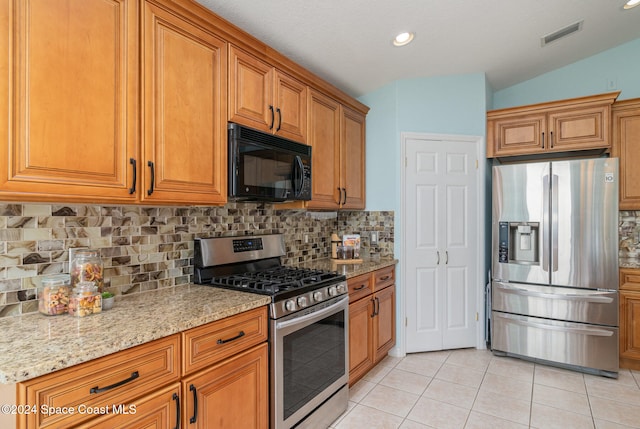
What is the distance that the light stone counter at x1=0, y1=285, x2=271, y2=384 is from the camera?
989 millimetres

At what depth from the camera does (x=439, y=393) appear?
259 centimetres

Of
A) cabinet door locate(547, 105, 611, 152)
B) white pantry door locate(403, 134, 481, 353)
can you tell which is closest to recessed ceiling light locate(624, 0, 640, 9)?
cabinet door locate(547, 105, 611, 152)

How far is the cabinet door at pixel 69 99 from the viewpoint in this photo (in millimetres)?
1162

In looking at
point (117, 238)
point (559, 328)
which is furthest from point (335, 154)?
point (559, 328)

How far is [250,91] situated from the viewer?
2.09 m

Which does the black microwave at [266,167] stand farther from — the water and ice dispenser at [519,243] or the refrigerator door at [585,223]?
the refrigerator door at [585,223]

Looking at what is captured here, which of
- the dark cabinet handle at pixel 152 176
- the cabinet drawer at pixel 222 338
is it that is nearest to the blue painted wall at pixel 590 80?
the cabinet drawer at pixel 222 338

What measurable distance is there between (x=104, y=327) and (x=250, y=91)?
4.83ft

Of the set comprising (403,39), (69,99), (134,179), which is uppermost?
(403,39)

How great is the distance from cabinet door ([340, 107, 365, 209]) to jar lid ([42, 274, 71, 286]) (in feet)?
6.88

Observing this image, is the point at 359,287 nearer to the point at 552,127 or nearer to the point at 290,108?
the point at 290,108

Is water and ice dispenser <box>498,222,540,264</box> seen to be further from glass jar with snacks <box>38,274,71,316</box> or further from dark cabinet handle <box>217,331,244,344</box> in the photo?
glass jar with snacks <box>38,274,71,316</box>

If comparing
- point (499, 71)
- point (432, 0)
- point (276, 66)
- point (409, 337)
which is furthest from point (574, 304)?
point (276, 66)

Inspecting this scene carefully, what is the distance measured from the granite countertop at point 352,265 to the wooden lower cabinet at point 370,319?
0.05 metres
